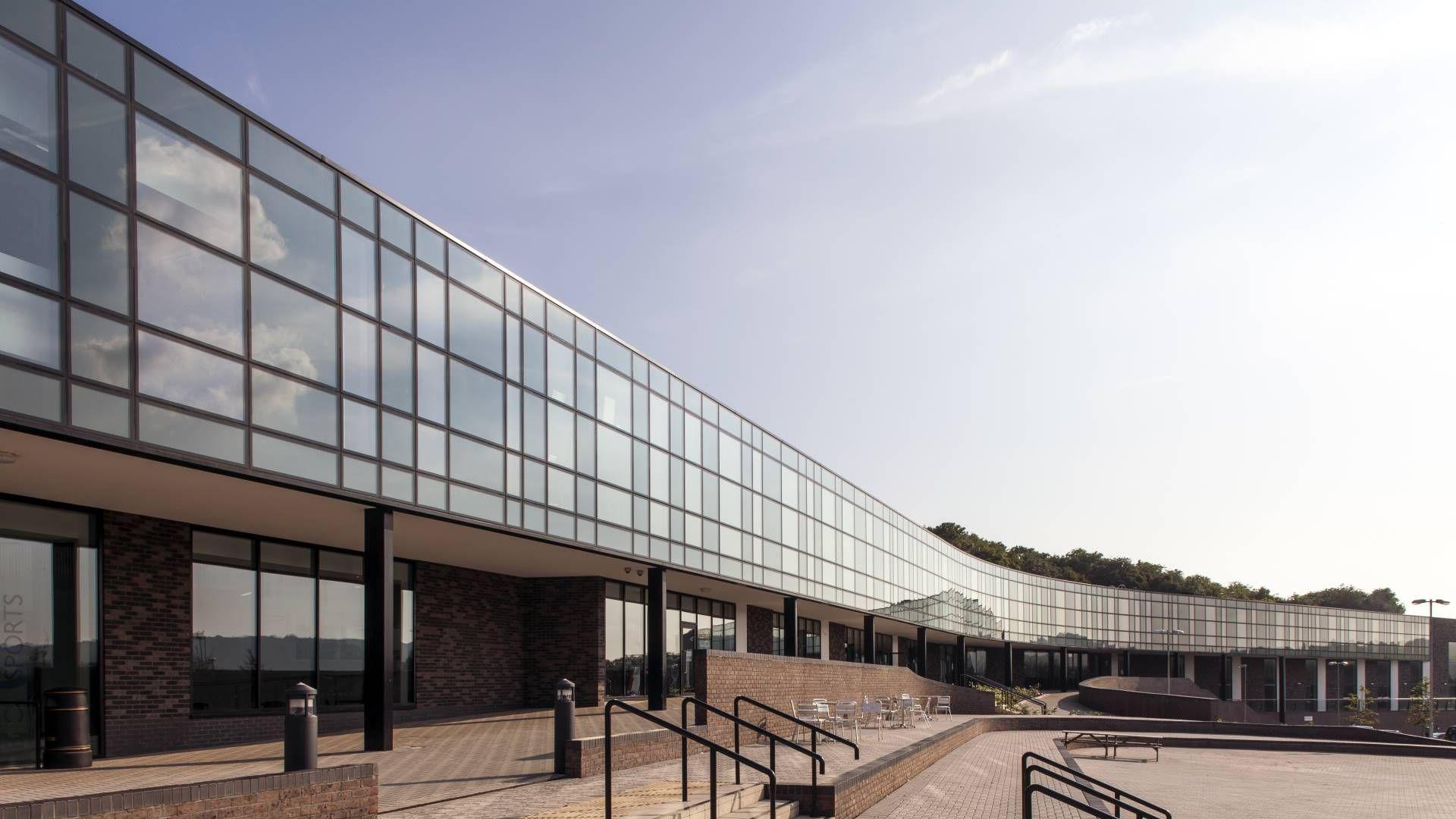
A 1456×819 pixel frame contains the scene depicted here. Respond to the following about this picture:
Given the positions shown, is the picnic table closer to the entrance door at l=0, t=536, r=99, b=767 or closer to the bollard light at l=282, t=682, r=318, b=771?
the entrance door at l=0, t=536, r=99, b=767

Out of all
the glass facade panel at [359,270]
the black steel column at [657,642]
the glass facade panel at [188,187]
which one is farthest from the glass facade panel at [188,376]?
the black steel column at [657,642]

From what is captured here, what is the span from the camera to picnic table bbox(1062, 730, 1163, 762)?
98.2 ft

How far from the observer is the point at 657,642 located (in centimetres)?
2561

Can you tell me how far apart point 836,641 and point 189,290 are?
37.7 meters

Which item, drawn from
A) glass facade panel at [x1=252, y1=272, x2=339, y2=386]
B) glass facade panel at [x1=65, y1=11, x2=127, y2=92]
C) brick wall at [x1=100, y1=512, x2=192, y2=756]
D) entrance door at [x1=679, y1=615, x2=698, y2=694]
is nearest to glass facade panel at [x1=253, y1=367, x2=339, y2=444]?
glass facade panel at [x1=252, y1=272, x2=339, y2=386]

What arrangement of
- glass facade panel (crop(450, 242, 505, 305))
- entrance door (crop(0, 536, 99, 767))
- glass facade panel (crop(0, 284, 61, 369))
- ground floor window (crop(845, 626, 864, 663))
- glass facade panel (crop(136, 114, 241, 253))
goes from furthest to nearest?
ground floor window (crop(845, 626, 864, 663)), glass facade panel (crop(450, 242, 505, 305)), entrance door (crop(0, 536, 99, 767)), glass facade panel (crop(136, 114, 241, 253)), glass facade panel (crop(0, 284, 61, 369))

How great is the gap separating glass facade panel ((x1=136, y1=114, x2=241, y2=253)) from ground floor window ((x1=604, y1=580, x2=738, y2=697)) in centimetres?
1618

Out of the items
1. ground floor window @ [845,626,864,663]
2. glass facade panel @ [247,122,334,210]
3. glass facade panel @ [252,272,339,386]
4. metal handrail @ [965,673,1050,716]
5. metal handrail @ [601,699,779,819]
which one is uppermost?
glass facade panel @ [247,122,334,210]

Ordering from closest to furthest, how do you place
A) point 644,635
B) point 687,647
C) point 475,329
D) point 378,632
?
point 378,632, point 475,329, point 644,635, point 687,647

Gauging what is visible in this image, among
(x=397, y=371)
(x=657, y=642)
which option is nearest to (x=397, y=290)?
(x=397, y=371)

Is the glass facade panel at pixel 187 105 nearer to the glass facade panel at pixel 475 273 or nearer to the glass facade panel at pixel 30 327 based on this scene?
the glass facade panel at pixel 30 327

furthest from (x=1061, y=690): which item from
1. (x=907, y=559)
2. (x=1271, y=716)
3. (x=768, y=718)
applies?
(x=768, y=718)

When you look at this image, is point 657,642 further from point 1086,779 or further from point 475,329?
point 1086,779

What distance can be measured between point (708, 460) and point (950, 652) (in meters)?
44.8
